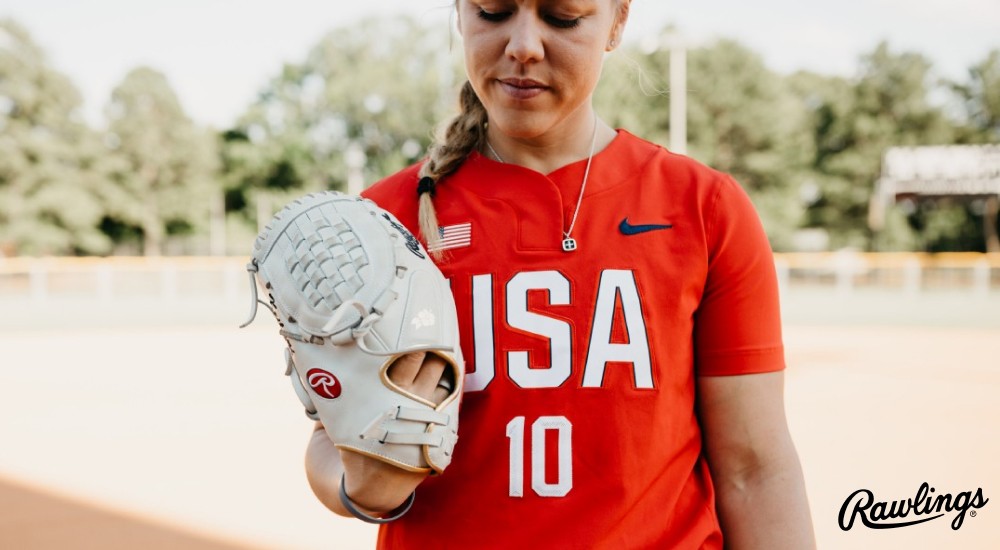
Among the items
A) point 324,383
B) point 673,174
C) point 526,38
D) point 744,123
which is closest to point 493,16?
point 526,38

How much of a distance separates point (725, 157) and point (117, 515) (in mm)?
36000

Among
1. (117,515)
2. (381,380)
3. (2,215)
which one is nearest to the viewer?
(381,380)

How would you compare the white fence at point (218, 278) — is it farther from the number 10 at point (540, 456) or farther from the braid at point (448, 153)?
the number 10 at point (540, 456)

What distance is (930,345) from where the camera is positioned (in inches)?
489

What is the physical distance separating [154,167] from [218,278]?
20.4 meters

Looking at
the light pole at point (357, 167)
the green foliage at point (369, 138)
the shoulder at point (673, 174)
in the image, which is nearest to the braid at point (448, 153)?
the shoulder at point (673, 174)

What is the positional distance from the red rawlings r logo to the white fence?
19.3 meters

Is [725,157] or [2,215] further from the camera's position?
[725,157]

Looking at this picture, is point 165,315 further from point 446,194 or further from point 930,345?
point 446,194

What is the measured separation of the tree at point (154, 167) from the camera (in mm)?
36594

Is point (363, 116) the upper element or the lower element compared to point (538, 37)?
upper

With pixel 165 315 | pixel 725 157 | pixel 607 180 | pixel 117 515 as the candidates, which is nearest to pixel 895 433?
pixel 117 515

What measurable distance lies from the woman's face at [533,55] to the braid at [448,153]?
0.51ft

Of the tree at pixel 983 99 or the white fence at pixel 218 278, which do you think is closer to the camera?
the white fence at pixel 218 278
